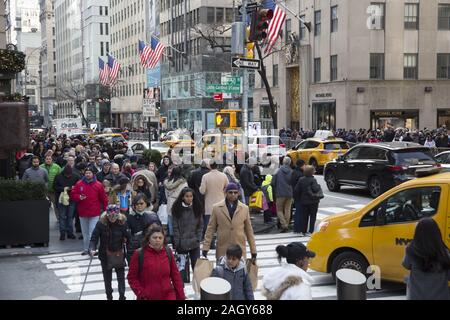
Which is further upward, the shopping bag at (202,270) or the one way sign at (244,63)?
the one way sign at (244,63)

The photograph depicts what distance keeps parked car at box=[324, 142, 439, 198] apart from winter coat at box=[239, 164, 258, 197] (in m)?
→ 5.49

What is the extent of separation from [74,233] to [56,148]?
6.30 metres

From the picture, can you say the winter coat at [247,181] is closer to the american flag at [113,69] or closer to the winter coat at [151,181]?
the winter coat at [151,181]

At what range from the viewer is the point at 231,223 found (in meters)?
9.07

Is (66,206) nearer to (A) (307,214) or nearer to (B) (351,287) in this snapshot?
(A) (307,214)

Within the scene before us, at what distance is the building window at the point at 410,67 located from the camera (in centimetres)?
4634

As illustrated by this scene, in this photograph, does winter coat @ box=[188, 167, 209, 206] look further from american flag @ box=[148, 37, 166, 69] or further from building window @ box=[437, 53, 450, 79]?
building window @ box=[437, 53, 450, 79]

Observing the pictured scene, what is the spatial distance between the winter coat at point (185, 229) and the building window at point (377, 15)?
127 feet

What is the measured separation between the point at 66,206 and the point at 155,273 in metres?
8.47

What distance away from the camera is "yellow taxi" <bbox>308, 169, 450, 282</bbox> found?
344 inches

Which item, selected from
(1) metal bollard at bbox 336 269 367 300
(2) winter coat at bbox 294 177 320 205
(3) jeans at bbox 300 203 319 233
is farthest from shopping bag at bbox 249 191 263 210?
(1) metal bollard at bbox 336 269 367 300

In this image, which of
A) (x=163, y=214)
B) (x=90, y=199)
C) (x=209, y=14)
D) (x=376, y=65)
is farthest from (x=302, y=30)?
(x=90, y=199)

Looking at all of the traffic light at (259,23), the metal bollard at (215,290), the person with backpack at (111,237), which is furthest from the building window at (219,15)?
the metal bollard at (215,290)
